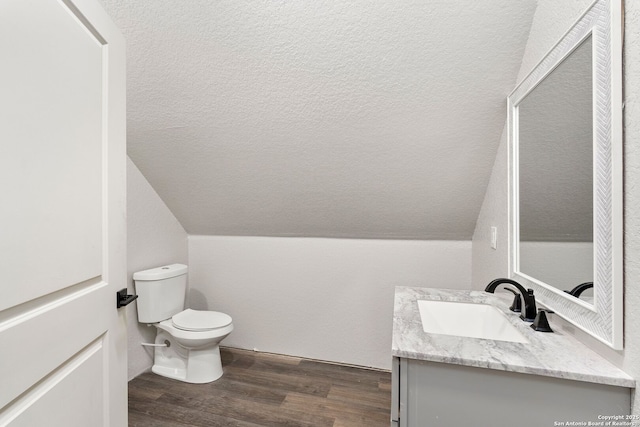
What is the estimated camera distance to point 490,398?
79cm

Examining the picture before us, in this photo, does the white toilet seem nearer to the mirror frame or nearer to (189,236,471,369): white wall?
(189,236,471,369): white wall

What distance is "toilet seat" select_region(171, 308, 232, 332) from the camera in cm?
203

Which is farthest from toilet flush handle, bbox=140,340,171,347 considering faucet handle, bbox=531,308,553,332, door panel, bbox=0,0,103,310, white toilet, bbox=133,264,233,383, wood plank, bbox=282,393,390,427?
faucet handle, bbox=531,308,553,332

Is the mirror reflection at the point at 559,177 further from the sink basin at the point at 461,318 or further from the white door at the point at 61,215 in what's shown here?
the white door at the point at 61,215

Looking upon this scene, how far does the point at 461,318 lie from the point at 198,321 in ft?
5.87

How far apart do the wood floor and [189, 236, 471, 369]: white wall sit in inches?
8.3

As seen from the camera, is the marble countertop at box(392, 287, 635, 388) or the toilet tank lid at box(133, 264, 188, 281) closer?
the marble countertop at box(392, 287, 635, 388)

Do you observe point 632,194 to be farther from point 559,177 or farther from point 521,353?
point 521,353

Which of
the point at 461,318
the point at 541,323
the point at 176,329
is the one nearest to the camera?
the point at 541,323

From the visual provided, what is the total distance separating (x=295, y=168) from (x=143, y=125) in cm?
100

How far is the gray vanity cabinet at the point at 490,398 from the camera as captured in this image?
73cm

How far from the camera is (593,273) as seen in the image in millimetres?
826

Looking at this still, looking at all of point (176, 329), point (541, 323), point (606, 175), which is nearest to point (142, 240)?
point (176, 329)

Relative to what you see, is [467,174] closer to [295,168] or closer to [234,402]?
[295,168]
